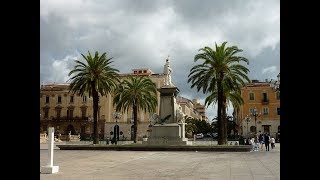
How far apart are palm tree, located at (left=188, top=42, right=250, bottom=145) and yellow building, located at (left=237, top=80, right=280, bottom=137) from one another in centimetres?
4488

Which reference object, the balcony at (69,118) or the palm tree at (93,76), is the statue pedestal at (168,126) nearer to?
the palm tree at (93,76)

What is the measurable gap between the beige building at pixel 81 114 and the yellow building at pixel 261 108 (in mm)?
17711

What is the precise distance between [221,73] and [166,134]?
280 inches

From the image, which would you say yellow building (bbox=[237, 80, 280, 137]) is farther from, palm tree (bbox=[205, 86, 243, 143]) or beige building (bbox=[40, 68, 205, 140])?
palm tree (bbox=[205, 86, 243, 143])

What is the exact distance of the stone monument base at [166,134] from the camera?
34.5 metres

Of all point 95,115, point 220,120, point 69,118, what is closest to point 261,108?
point 69,118

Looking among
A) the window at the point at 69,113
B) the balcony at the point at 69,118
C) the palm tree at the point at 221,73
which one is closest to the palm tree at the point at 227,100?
the palm tree at the point at 221,73

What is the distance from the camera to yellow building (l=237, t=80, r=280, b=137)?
81.1 meters

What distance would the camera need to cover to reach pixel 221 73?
36.6 meters

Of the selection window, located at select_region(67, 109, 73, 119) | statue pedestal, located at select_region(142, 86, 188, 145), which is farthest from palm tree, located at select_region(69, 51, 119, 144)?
window, located at select_region(67, 109, 73, 119)

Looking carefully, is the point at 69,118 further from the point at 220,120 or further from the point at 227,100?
the point at 220,120
